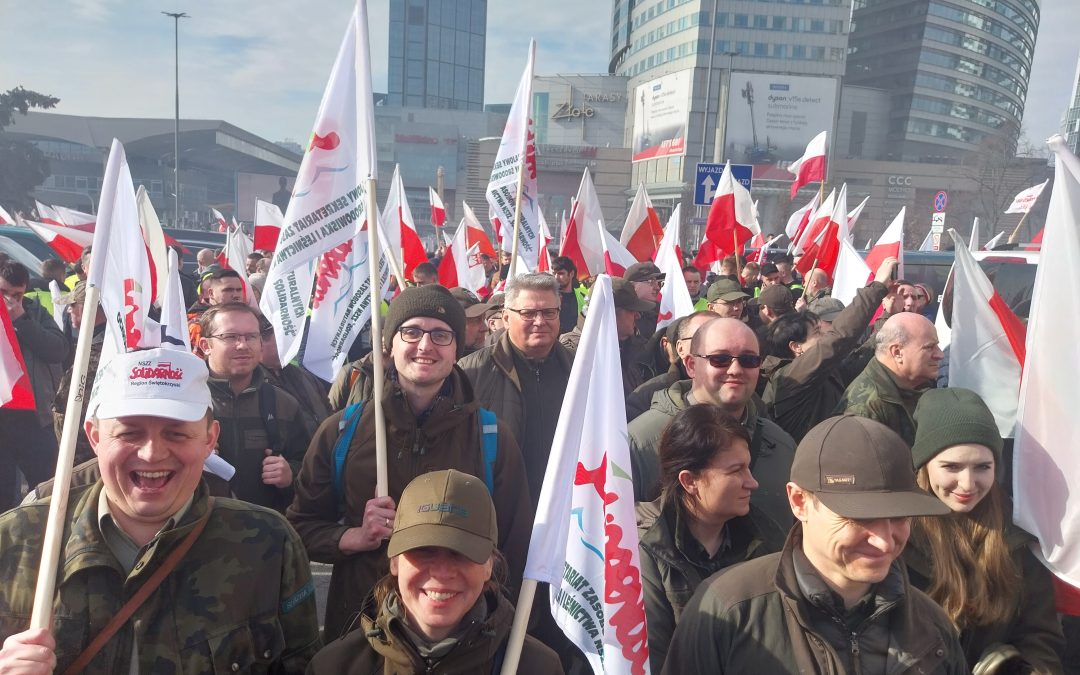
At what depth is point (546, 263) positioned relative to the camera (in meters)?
8.09

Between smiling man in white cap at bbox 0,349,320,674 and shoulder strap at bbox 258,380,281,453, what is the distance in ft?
4.95

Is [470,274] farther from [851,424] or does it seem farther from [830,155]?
[830,155]

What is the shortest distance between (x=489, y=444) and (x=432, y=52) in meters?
131

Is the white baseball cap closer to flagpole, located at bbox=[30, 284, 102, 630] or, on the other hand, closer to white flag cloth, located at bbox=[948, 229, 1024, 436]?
flagpole, located at bbox=[30, 284, 102, 630]

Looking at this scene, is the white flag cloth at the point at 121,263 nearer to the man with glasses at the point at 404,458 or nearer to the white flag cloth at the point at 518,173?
the man with glasses at the point at 404,458

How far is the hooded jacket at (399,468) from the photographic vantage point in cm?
281

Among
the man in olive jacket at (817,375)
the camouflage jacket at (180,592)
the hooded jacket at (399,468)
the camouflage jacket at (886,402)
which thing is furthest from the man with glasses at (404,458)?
the man in olive jacket at (817,375)

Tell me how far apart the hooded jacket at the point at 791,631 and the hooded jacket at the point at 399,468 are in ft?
2.96

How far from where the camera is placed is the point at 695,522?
8.32 ft

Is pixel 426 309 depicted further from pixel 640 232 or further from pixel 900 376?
pixel 640 232

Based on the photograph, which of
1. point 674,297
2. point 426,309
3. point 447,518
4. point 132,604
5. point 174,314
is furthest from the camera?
point 674,297

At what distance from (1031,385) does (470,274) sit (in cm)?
814

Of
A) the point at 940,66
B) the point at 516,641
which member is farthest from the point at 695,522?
the point at 940,66

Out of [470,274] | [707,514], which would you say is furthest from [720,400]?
[470,274]
